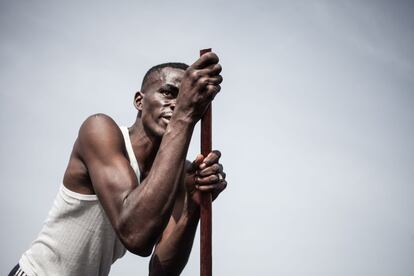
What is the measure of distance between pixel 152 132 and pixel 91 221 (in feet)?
3.34

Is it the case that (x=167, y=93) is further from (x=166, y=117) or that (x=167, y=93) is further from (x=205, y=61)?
(x=205, y=61)

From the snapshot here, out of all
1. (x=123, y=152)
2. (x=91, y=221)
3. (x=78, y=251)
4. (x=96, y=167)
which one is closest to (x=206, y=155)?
(x=123, y=152)

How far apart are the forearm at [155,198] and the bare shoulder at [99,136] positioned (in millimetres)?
548

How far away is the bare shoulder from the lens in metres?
2.46

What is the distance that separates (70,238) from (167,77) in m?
1.76

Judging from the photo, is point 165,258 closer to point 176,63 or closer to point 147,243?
point 147,243

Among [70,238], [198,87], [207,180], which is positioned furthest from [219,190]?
[70,238]

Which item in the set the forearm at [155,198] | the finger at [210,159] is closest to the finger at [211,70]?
the forearm at [155,198]

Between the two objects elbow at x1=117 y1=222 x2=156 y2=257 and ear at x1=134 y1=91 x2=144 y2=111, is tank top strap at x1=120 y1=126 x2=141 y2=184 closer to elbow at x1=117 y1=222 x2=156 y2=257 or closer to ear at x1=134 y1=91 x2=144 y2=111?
ear at x1=134 y1=91 x2=144 y2=111

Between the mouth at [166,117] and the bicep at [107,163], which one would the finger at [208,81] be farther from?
the mouth at [166,117]

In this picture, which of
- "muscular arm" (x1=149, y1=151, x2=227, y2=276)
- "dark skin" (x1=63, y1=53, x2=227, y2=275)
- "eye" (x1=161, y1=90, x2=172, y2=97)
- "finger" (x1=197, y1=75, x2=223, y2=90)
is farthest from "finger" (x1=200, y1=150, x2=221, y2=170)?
"eye" (x1=161, y1=90, x2=172, y2=97)

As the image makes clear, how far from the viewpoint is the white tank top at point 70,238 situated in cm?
271

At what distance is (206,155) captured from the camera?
2.58 metres

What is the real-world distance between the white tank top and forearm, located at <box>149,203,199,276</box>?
0.68 metres
